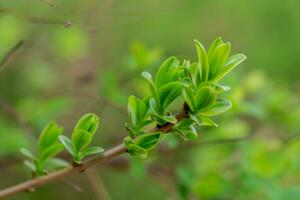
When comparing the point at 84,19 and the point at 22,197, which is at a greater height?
the point at 84,19

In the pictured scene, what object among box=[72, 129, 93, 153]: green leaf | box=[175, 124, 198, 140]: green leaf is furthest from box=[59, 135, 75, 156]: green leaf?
box=[175, 124, 198, 140]: green leaf

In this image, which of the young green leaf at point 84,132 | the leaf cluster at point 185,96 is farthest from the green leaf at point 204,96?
the young green leaf at point 84,132

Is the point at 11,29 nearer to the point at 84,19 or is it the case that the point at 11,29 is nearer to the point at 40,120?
the point at 84,19

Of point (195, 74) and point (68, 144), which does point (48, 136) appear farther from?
point (195, 74)

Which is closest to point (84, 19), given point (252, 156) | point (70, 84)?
point (70, 84)

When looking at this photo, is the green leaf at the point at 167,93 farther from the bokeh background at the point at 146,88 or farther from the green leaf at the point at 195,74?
the bokeh background at the point at 146,88

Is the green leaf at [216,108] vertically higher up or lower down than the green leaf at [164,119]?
lower down
